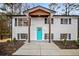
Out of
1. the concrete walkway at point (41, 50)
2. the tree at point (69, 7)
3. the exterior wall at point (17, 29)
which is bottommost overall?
the concrete walkway at point (41, 50)

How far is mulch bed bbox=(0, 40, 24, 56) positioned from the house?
0.12 m

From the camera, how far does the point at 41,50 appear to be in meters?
8.26

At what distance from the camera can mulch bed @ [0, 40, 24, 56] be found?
27.1 feet

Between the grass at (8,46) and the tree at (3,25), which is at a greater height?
the tree at (3,25)

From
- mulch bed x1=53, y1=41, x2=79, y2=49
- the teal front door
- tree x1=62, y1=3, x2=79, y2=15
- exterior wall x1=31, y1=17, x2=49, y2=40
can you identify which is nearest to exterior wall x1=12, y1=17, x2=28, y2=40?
exterior wall x1=31, y1=17, x2=49, y2=40

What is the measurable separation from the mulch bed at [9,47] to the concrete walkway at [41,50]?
0.08 metres

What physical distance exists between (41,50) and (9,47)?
67cm

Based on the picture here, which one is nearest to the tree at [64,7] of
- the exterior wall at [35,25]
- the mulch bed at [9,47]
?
the exterior wall at [35,25]

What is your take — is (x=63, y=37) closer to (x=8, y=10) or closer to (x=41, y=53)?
(x=41, y=53)

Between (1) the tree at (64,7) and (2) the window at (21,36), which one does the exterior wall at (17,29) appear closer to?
(2) the window at (21,36)

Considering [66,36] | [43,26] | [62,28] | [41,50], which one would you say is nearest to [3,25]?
[43,26]

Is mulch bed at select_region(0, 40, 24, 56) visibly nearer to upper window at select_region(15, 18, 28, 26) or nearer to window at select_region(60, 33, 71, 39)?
upper window at select_region(15, 18, 28, 26)

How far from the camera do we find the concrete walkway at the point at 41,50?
8214mm

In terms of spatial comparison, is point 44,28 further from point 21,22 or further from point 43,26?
point 21,22
